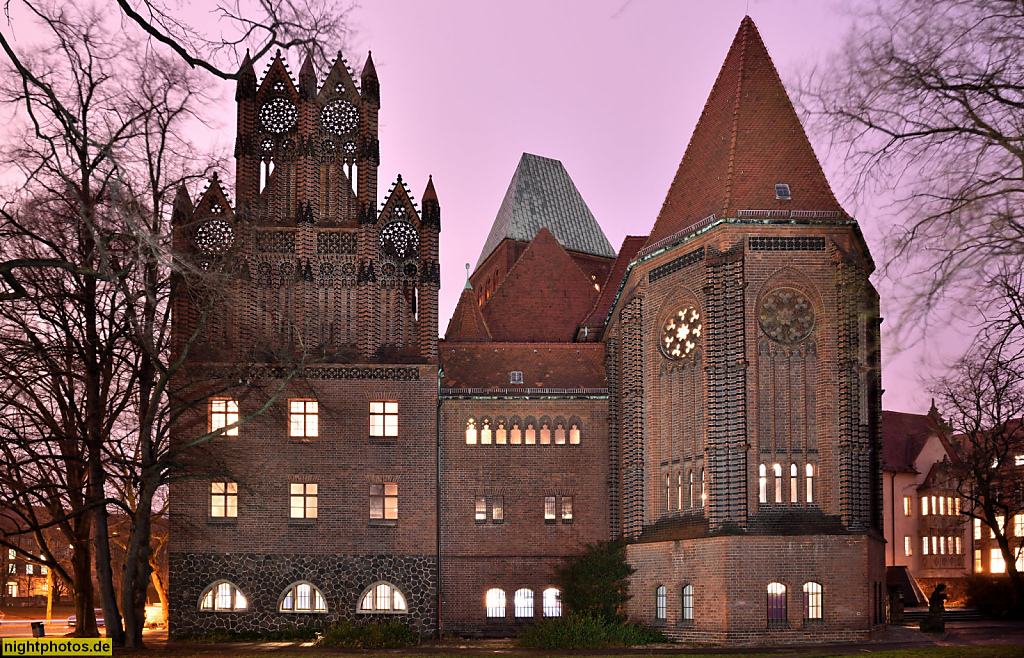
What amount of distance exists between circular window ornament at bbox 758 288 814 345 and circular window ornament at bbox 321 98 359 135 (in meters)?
16.8

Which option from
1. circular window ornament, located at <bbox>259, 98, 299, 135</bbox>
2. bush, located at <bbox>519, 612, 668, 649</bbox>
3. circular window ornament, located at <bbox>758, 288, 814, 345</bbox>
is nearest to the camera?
bush, located at <bbox>519, 612, 668, 649</bbox>

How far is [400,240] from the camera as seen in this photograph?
38.4m

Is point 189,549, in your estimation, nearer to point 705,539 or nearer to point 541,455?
point 541,455

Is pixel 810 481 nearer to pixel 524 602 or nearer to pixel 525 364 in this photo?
pixel 524 602

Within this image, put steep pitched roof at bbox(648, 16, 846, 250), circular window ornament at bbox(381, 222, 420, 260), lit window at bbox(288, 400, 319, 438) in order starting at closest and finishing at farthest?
steep pitched roof at bbox(648, 16, 846, 250)
lit window at bbox(288, 400, 319, 438)
circular window ornament at bbox(381, 222, 420, 260)

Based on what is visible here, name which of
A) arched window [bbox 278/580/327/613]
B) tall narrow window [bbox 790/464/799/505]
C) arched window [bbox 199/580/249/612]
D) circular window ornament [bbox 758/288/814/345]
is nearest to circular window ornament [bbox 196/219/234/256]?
arched window [bbox 199/580/249/612]

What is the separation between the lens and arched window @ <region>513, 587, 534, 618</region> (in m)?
37.4

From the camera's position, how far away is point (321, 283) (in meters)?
37.8

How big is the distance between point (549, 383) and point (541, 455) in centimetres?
267

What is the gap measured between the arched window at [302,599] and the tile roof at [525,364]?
8.55 m

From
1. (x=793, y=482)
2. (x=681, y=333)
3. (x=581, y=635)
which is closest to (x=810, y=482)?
(x=793, y=482)

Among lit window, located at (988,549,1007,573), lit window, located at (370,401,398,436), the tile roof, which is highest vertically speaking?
the tile roof

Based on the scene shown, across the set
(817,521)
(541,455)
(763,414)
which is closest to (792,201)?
(763,414)

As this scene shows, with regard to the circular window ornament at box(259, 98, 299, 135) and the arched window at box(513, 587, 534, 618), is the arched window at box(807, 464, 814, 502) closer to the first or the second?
the arched window at box(513, 587, 534, 618)
